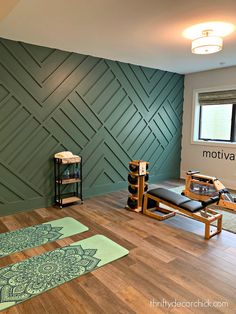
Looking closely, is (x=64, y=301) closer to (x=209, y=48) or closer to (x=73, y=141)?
(x=73, y=141)

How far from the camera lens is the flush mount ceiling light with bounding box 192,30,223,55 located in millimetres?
2924

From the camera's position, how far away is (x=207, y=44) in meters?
2.96

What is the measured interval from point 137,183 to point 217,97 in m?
2.93

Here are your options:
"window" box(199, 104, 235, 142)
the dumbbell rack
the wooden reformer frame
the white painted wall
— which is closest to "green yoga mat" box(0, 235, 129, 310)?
the wooden reformer frame

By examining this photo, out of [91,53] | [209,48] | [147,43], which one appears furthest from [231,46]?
[91,53]

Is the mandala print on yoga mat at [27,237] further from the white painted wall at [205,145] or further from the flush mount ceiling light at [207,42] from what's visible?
the white painted wall at [205,145]

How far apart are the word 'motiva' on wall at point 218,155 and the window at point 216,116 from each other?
1.04ft

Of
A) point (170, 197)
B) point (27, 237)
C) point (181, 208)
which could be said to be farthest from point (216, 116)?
point (27, 237)

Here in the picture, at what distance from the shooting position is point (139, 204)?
382cm

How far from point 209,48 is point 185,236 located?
237 cm

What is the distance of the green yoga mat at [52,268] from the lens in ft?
6.50

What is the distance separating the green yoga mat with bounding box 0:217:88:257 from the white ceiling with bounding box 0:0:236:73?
2484mm

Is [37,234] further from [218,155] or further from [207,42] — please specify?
[218,155]

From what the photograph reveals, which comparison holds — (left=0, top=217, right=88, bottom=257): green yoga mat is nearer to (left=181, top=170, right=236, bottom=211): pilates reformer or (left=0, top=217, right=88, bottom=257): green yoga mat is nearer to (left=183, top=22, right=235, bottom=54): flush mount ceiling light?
(left=181, top=170, right=236, bottom=211): pilates reformer
